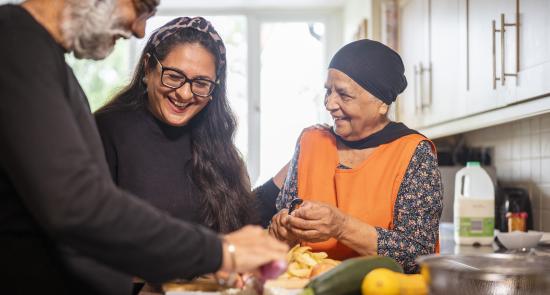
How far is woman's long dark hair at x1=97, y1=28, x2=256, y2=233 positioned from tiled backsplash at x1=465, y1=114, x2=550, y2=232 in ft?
4.51

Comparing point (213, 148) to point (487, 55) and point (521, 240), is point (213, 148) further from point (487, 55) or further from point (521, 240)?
point (521, 240)

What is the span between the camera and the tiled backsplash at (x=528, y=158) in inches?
110

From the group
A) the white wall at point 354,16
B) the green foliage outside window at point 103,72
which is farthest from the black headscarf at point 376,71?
the green foliage outside window at point 103,72

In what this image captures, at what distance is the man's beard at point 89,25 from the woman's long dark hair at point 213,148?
30.1 inches

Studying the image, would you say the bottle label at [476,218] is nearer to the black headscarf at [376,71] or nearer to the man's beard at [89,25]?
the black headscarf at [376,71]

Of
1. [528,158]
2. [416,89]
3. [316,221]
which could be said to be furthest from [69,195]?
[416,89]

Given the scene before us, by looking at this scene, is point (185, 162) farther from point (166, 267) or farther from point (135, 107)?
point (166, 267)

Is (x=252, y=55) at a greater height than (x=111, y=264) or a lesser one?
greater

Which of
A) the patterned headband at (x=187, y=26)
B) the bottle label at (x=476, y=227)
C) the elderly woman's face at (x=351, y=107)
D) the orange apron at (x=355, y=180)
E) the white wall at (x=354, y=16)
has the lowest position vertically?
the bottle label at (x=476, y=227)

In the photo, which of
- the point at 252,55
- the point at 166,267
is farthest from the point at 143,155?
the point at 252,55

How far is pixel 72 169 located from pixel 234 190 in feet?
3.74

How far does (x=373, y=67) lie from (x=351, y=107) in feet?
0.43

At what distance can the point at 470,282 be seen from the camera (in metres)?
1.12

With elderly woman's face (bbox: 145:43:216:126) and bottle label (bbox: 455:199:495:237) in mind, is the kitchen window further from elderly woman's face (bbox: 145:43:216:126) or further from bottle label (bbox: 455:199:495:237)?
elderly woman's face (bbox: 145:43:216:126)
